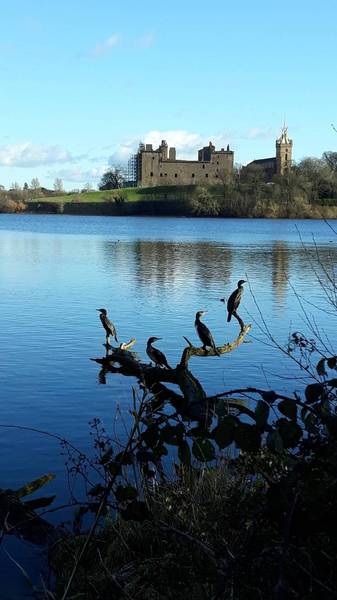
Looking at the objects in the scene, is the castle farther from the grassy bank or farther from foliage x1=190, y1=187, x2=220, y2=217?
foliage x1=190, y1=187, x2=220, y2=217

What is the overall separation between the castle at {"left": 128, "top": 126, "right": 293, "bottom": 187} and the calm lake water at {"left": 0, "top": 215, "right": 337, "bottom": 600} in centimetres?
14493

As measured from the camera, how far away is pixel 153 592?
4754mm

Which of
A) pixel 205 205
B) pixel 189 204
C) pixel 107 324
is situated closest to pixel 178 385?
pixel 107 324

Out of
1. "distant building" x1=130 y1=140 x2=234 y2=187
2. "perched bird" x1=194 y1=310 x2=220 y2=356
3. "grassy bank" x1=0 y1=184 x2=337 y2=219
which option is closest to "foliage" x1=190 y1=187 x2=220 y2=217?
"grassy bank" x1=0 y1=184 x2=337 y2=219

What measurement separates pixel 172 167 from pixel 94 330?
17283cm

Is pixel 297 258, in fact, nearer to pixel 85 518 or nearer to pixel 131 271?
pixel 131 271

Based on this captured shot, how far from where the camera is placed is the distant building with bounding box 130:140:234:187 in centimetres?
18625

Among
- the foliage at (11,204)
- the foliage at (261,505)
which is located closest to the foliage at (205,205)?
the foliage at (11,204)

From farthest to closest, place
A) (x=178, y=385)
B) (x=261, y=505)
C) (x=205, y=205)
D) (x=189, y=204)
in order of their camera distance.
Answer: (x=189, y=204), (x=205, y=205), (x=261, y=505), (x=178, y=385)

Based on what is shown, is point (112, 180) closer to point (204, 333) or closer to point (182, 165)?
point (182, 165)

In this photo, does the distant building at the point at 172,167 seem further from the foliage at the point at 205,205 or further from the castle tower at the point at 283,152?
the foliage at the point at 205,205

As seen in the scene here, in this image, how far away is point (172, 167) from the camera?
7421 inches

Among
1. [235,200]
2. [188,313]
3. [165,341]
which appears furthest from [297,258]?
[235,200]

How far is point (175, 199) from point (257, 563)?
14367cm
